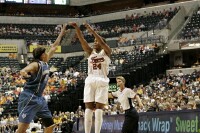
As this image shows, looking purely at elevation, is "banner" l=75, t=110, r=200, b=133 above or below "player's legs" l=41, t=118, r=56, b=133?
below

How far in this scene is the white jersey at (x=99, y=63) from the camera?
8742 mm

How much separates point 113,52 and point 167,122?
24.0 metres

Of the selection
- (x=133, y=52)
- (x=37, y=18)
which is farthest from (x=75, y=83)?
(x=37, y=18)

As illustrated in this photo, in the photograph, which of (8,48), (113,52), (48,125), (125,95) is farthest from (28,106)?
(8,48)

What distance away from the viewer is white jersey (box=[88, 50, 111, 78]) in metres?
8.74

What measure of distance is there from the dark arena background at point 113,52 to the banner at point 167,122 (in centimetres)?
20

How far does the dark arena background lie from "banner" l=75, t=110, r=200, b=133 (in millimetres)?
195

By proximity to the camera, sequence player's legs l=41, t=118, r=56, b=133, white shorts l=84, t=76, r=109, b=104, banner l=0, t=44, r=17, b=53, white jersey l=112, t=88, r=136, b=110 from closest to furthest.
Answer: player's legs l=41, t=118, r=56, b=133 → white shorts l=84, t=76, r=109, b=104 → white jersey l=112, t=88, r=136, b=110 → banner l=0, t=44, r=17, b=53

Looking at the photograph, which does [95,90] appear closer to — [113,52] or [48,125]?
[48,125]

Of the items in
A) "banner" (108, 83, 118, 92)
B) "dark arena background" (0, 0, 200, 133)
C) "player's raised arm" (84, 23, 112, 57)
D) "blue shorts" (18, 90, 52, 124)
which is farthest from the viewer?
"banner" (108, 83, 118, 92)

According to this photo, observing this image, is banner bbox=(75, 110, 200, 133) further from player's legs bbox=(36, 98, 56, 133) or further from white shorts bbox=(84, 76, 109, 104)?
player's legs bbox=(36, 98, 56, 133)

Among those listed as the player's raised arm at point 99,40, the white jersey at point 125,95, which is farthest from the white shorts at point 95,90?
the white jersey at point 125,95

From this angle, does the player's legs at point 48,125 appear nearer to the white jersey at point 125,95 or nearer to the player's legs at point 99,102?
the player's legs at point 99,102

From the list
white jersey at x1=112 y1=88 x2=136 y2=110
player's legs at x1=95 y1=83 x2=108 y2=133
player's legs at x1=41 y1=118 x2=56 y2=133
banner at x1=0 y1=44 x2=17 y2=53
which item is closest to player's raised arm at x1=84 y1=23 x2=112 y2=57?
player's legs at x1=95 y1=83 x2=108 y2=133
